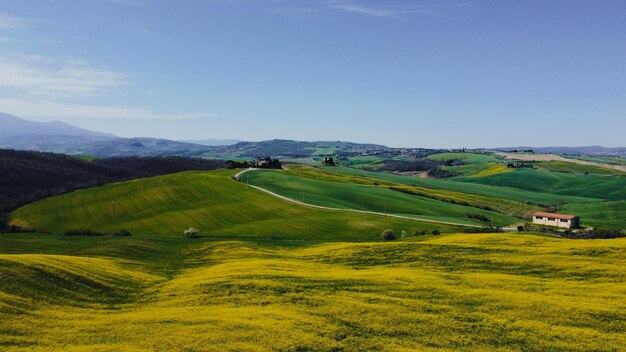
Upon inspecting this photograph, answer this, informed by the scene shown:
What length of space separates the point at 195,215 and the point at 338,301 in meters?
79.5

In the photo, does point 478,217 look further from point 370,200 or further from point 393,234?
point 393,234

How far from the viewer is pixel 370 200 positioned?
140 m

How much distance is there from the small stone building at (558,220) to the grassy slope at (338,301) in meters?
68.3

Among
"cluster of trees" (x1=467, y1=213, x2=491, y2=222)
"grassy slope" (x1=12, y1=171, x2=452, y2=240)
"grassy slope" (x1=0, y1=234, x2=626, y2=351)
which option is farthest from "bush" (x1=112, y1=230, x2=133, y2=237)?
"cluster of trees" (x1=467, y1=213, x2=491, y2=222)

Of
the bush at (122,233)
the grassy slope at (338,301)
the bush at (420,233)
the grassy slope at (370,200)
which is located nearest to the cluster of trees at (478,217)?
the grassy slope at (370,200)

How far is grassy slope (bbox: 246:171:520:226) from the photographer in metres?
128

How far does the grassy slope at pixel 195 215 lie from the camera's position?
9788 centimetres

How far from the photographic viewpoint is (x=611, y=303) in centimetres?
3962

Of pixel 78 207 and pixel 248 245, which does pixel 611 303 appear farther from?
pixel 78 207

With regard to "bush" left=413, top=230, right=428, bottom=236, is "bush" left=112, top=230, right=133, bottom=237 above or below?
below

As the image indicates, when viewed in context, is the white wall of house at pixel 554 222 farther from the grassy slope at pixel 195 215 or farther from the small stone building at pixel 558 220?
the grassy slope at pixel 195 215

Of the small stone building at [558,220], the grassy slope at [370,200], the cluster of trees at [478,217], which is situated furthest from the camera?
the grassy slope at [370,200]

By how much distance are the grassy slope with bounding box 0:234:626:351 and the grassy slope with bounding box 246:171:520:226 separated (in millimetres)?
61692

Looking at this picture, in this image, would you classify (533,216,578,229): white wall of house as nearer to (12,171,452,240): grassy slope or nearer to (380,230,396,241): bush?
(12,171,452,240): grassy slope
